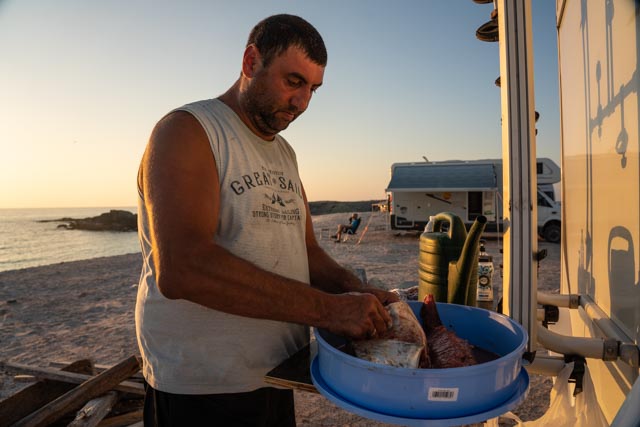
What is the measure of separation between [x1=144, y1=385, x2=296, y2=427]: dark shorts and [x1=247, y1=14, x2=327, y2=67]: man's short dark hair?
1.29 metres

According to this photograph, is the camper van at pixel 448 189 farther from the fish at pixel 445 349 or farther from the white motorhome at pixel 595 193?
the fish at pixel 445 349

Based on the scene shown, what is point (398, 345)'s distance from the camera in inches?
46.3

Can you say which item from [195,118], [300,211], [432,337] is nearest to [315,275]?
[300,211]

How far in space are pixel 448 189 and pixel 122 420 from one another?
15.6 m

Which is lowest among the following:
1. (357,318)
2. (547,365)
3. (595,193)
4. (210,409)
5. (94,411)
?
(94,411)

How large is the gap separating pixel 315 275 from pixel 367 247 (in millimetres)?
14372

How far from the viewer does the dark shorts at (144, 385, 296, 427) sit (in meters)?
1.50

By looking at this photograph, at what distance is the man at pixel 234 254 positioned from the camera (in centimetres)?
122

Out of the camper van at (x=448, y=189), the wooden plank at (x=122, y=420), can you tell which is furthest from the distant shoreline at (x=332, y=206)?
the wooden plank at (x=122, y=420)

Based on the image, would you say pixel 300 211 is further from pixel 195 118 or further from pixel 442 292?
pixel 442 292

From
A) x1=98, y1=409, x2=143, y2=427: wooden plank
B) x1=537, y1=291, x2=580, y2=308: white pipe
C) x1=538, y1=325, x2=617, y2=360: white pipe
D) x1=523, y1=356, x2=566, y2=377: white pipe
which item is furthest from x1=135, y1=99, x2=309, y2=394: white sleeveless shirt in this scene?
x1=98, y1=409, x2=143, y2=427: wooden plank

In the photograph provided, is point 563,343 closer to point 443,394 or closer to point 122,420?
point 443,394

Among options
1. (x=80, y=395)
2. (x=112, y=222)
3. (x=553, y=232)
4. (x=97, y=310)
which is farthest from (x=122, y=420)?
(x=112, y=222)

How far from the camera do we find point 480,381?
3.33 feet
